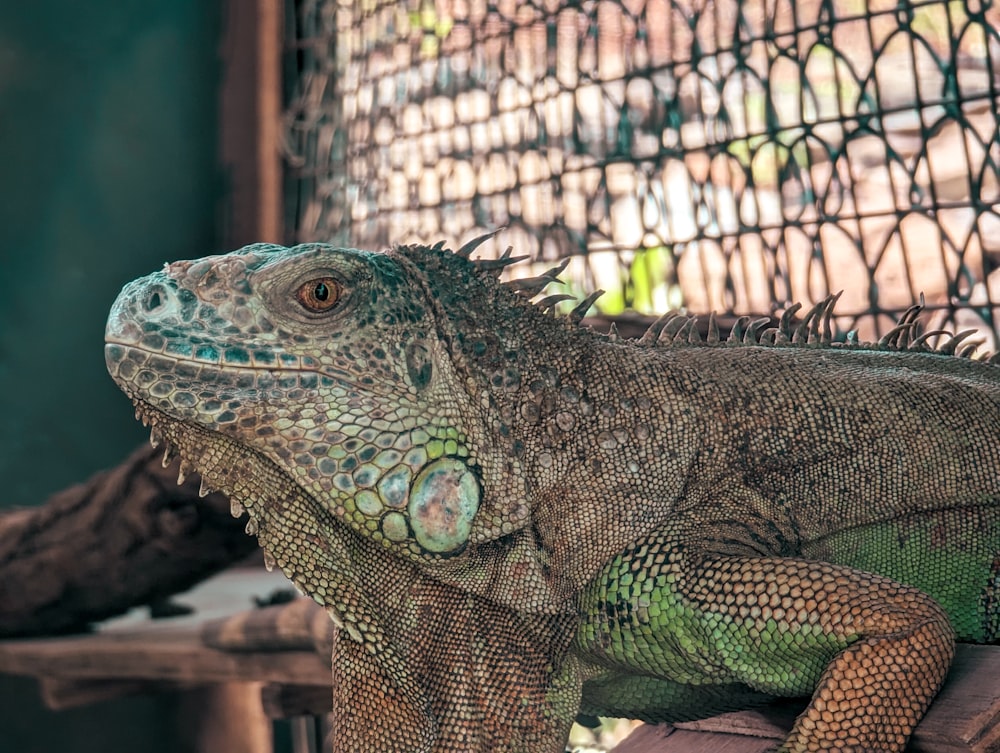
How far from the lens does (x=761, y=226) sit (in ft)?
13.2

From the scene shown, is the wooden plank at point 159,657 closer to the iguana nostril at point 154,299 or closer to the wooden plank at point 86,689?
the wooden plank at point 86,689

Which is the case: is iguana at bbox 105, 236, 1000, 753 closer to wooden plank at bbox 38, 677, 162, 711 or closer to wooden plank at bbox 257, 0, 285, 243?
wooden plank at bbox 38, 677, 162, 711

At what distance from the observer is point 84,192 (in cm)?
710

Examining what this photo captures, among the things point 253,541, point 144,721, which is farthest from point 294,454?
point 144,721

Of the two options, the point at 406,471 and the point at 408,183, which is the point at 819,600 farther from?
the point at 408,183

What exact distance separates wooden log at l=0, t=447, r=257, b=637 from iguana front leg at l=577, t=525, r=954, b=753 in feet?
7.87

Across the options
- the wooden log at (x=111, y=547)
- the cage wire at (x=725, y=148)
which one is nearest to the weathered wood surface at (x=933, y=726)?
the cage wire at (x=725, y=148)

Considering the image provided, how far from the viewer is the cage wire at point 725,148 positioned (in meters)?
3.82

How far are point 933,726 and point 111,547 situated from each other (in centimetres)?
379

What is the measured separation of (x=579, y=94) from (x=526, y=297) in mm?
2405

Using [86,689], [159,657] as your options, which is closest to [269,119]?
[159,657]

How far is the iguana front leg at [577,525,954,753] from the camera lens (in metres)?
1.92

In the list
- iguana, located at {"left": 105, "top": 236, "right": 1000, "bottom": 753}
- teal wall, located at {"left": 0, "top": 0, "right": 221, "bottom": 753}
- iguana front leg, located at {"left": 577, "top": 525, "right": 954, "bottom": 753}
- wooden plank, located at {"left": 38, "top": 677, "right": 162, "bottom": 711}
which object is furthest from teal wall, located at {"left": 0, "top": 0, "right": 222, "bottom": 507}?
iguana front leg, located at {"left": 577, "top": 525, "right": 954, "bottom": 753}

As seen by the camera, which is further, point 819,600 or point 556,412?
point 556,412
